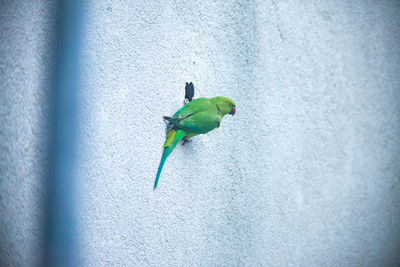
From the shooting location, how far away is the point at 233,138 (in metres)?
1.60

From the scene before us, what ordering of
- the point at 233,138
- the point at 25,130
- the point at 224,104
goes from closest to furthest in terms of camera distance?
the point at 25,130
the point at 224,104
the point at 233,138

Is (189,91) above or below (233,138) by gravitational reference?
above

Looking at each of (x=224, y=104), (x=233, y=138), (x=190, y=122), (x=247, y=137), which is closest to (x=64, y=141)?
(x=190, y=122)

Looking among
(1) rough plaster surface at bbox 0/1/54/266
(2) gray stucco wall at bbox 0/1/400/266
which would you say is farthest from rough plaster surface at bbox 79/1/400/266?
(1) rough plaster surface at bbox 0/1/54/266

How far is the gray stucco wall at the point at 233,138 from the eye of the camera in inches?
46.5

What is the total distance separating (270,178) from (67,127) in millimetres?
1339

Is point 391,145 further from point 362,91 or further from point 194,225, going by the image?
point 194,225

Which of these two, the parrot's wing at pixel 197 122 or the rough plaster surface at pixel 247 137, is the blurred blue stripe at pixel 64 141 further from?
the parrot's wing at pixel 197 122

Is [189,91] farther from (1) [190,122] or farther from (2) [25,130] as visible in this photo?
(2) [25,130]

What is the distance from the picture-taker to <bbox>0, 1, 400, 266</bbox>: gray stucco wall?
1.18 metres

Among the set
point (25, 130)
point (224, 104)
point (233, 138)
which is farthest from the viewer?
point (233, 138)

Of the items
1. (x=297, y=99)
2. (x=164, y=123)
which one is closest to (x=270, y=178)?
(x=297, y=99)

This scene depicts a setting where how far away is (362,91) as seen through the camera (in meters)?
2.30

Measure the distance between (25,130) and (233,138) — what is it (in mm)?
1101
